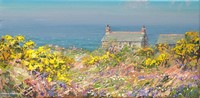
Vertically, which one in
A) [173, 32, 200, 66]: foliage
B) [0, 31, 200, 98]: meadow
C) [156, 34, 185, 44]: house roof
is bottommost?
[0, 31, 200, 98]: meadow

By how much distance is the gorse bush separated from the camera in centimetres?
1909

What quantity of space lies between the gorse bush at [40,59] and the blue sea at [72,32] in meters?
0.13

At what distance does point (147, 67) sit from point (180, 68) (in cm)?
36

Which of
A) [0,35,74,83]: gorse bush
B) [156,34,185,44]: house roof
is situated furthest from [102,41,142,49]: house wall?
[0,35,74,83]: gorse bush

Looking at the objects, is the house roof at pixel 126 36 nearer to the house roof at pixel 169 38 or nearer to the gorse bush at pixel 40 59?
the house roof at pixel 169 38

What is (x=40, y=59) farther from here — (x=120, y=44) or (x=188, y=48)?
(x=188, y=48)

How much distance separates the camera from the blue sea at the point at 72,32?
18.9 meters

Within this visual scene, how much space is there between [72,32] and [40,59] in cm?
49

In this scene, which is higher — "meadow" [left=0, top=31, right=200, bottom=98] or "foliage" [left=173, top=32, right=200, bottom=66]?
"foliage" [left=173, top=32, right=200, bottom=66]

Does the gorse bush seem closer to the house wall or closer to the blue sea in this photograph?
the blue sea

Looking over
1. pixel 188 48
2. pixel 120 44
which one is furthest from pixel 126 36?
pixel 188 48

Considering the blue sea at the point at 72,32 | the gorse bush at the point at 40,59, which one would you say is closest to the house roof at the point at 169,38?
the blue sea at the point at 72,32

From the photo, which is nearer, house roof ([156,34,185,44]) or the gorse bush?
house roof ([156,34,185,44])

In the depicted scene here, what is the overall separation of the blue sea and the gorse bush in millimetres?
134
